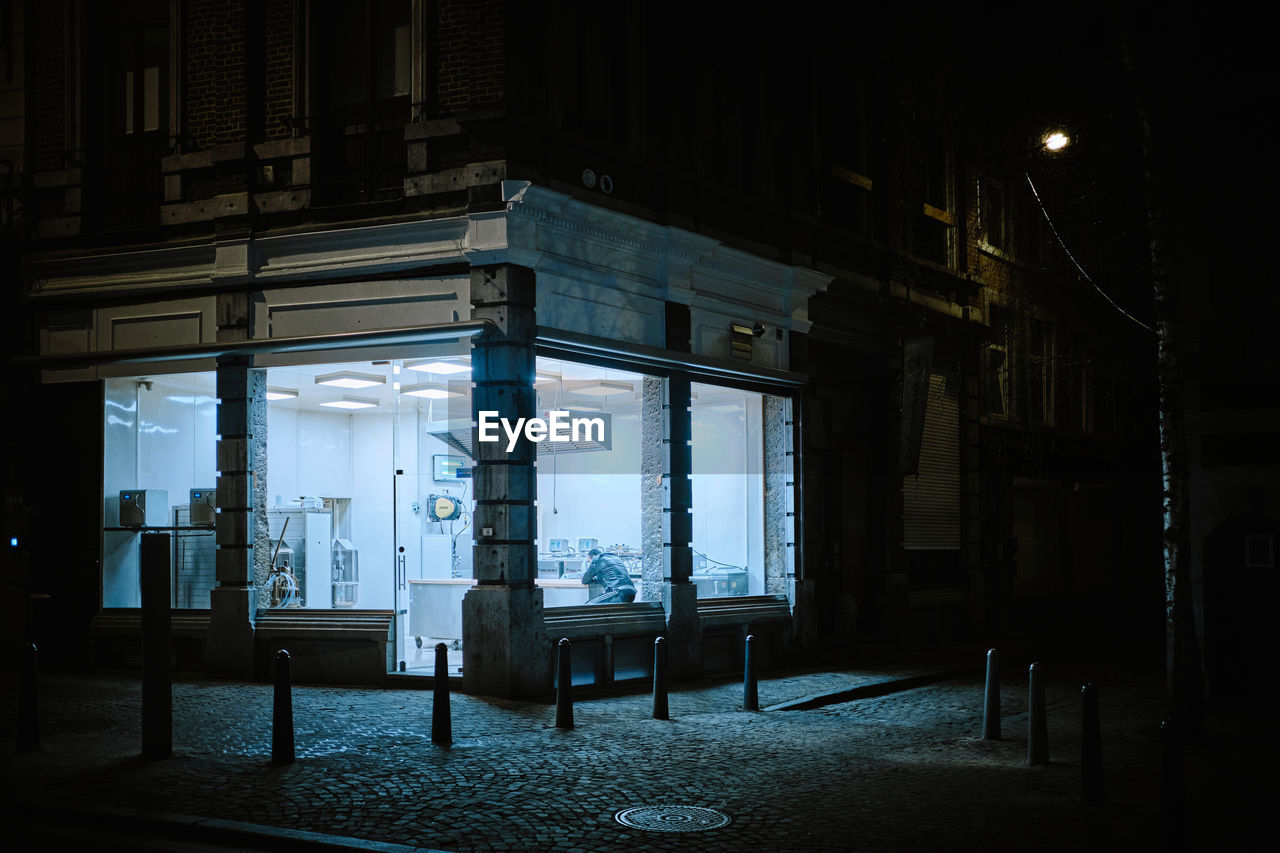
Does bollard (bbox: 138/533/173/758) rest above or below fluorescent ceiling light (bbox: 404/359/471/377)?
below

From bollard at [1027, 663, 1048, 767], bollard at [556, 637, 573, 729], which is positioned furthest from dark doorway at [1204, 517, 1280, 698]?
bollard at [556, 637, 573, 729]

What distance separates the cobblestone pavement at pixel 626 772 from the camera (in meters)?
7.44

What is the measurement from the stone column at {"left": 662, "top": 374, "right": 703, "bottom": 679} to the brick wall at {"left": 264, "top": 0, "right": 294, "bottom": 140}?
230 inches

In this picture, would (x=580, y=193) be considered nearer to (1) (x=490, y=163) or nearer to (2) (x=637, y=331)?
(1) (x=490, y=163)

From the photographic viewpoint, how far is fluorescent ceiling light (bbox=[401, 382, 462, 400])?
14125mm

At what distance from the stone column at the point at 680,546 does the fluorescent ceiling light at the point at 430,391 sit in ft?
9.83

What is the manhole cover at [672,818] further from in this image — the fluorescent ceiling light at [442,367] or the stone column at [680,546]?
the fluorescent ceiling light at [442,367]

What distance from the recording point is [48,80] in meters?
15.3

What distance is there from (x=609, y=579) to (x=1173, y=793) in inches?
358

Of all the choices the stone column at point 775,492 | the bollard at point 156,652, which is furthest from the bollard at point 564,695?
the stone column at point 775,492

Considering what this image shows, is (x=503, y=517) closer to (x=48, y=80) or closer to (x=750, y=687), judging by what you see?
(x=750, y=687)

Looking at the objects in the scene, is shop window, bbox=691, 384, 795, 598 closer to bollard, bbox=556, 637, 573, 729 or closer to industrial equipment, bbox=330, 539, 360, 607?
industrial equipment, bbox=330, 539, 360, 607

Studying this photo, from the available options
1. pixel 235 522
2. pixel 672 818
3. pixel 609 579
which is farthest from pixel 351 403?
pixel 672 818

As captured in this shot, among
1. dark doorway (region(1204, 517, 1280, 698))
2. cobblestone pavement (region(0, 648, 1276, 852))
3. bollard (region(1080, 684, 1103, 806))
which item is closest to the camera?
cobblestone pavement (region(0, 648, 1276, 852))
